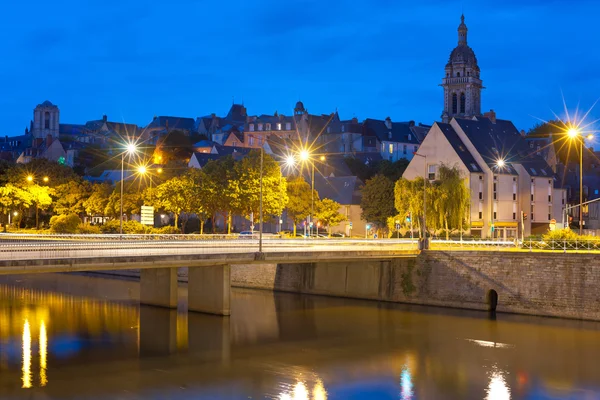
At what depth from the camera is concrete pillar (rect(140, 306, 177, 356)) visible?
45375 millimetres

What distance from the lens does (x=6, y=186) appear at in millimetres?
104312

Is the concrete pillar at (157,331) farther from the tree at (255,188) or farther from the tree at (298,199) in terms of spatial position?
the tree at (298,199)

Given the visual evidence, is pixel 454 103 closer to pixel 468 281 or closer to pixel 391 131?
pixel 391 131

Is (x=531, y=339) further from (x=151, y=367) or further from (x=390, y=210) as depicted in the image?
(x=390, y=210)

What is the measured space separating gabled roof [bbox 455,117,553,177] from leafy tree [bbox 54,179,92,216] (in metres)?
48.5

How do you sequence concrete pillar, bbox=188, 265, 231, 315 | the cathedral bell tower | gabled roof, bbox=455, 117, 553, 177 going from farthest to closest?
the cathedral bell tower, gabled roof, bbox=455, 117, 553, 177, concrete pillar, bbox=188, 265, 231, 315

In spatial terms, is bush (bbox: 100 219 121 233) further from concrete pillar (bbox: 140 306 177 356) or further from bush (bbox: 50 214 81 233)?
concrete pillar (bbox: 140 306 177 356)

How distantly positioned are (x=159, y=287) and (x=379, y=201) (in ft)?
164

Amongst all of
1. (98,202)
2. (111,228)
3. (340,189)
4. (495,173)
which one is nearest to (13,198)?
(98,202)

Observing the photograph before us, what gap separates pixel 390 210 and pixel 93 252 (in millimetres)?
62993

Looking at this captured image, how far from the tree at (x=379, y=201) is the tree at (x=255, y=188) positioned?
70.4ft

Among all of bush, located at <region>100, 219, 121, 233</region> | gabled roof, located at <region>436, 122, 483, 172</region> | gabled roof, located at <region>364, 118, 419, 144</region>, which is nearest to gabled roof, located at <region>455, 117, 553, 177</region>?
gabled roof, located at <region>436, 122, 483, 172</region>

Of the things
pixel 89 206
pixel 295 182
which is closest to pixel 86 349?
pixel 295 182

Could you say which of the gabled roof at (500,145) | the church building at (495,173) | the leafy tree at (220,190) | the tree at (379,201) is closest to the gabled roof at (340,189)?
the tree at (379,201)
